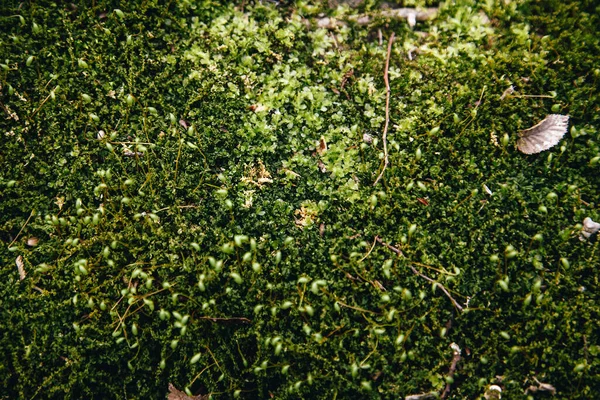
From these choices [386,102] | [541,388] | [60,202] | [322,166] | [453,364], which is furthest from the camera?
[386,102]

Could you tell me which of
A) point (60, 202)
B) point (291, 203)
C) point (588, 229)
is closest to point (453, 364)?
point (588, 229)

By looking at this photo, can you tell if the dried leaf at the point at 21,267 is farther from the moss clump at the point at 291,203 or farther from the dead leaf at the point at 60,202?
the dead leaf at the point at 60,202

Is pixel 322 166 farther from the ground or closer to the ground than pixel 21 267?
farther from the ground

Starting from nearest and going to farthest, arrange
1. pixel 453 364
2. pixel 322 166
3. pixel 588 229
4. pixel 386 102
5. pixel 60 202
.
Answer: pixel 453 364
pixel 588 229
pixel 60 202
pixel 322 166
pixel 386 102

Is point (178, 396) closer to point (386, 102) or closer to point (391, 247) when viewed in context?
point (391, 247)

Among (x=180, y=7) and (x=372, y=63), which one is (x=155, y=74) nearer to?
(x=180, y=7)

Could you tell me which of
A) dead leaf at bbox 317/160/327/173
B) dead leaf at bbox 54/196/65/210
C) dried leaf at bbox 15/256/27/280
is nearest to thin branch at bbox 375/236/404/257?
dead leaf at bbox 317/160/327/173

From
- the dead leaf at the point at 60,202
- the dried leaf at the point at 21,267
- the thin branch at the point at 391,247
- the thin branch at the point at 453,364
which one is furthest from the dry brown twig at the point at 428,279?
the dried leaf at the point at 21,267
